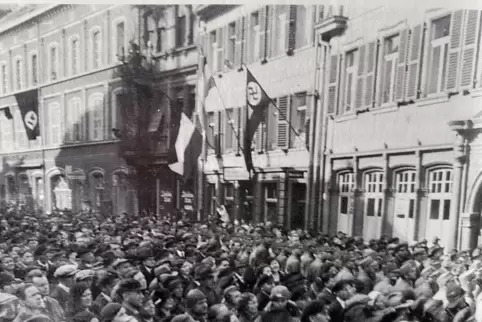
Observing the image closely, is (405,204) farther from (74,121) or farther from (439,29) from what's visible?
(74,121)

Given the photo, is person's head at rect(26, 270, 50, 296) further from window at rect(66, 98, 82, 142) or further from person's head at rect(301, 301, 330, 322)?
person's head at rect(301, 301, 330, 322)

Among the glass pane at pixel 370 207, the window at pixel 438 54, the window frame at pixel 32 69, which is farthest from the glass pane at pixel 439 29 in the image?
the window frame at pixel 32 69

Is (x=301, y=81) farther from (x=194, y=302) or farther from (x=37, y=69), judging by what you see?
(x=37, y=69)

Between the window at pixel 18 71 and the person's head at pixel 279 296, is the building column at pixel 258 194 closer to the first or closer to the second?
the person's head at pixel 279 296

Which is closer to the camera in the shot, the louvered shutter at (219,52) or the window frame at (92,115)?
the louvered shutter at (219,52)

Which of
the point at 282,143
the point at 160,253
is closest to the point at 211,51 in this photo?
the point at 282,143

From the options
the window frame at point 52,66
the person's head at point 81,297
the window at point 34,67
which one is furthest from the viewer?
the window at point 34,67
